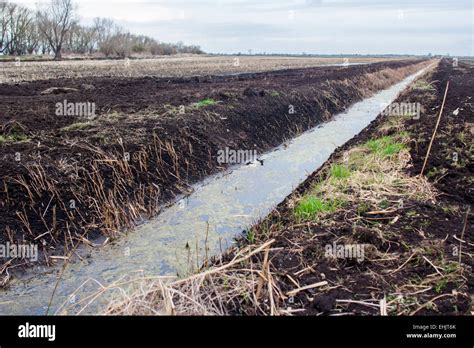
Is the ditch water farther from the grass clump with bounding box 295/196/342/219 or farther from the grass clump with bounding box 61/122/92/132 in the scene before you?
the grass clump with bounding box 61/122/92/132

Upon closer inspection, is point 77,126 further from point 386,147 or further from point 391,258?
point 391,258

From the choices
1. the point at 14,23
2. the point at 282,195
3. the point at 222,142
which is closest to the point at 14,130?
the point at 222,142

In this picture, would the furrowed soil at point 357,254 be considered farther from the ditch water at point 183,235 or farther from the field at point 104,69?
the field at point 104,69

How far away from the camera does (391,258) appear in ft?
19.3

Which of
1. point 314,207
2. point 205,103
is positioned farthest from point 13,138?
point 205,103

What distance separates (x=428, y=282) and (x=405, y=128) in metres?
9.79

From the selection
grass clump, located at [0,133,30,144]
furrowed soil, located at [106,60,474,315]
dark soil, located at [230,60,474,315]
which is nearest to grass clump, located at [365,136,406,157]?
furrowed soil, located at [106,60,474,315]

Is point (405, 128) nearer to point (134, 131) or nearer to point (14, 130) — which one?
point (134, 131)

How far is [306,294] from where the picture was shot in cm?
518

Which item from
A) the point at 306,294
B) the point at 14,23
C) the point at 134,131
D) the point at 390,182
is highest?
the point at 14,23

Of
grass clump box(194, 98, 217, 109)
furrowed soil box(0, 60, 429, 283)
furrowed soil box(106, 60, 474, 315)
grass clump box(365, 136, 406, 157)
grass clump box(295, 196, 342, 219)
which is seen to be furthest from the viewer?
grass clump box(194, 98, 217, 109)

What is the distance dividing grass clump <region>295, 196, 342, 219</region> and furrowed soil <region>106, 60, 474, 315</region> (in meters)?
0.02

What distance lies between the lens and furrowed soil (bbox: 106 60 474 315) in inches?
191

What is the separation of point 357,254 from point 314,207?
82.8 inches
